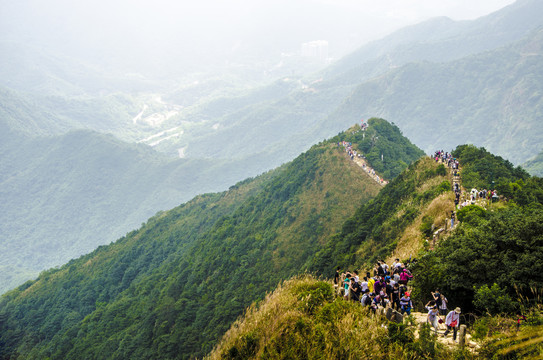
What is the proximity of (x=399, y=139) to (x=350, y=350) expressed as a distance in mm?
68041

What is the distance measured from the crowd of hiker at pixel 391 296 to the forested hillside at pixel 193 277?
76.8 feet

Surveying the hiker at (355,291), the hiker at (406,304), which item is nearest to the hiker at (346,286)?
the hiker at (355,291)

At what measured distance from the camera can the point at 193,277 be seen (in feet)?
192

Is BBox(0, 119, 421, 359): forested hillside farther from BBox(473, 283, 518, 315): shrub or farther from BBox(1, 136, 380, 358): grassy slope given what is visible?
BBox(473, 283, 518, 315): shrub

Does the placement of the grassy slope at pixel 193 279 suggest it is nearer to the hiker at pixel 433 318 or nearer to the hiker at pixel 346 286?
the hiker at pixel 346 286

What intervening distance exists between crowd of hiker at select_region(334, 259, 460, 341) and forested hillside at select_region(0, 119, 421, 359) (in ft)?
76.8

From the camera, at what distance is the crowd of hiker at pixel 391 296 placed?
47.2 feet

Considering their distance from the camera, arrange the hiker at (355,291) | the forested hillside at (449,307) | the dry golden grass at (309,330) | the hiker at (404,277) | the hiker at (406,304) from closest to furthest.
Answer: the forested hillside at (449,307)
the dry golden grass at (309,330)
the hiker at (406,304)
the hiker at (355,291)
the hiker at (404,277)

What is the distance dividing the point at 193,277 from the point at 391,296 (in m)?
47.0

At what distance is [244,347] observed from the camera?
14.1 meters

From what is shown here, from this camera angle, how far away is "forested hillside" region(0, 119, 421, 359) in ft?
156

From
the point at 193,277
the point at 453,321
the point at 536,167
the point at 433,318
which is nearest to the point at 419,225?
the point at 433,318

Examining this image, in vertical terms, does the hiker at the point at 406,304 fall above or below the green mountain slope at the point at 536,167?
above

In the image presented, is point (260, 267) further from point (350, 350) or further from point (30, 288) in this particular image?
point (30, 288)
